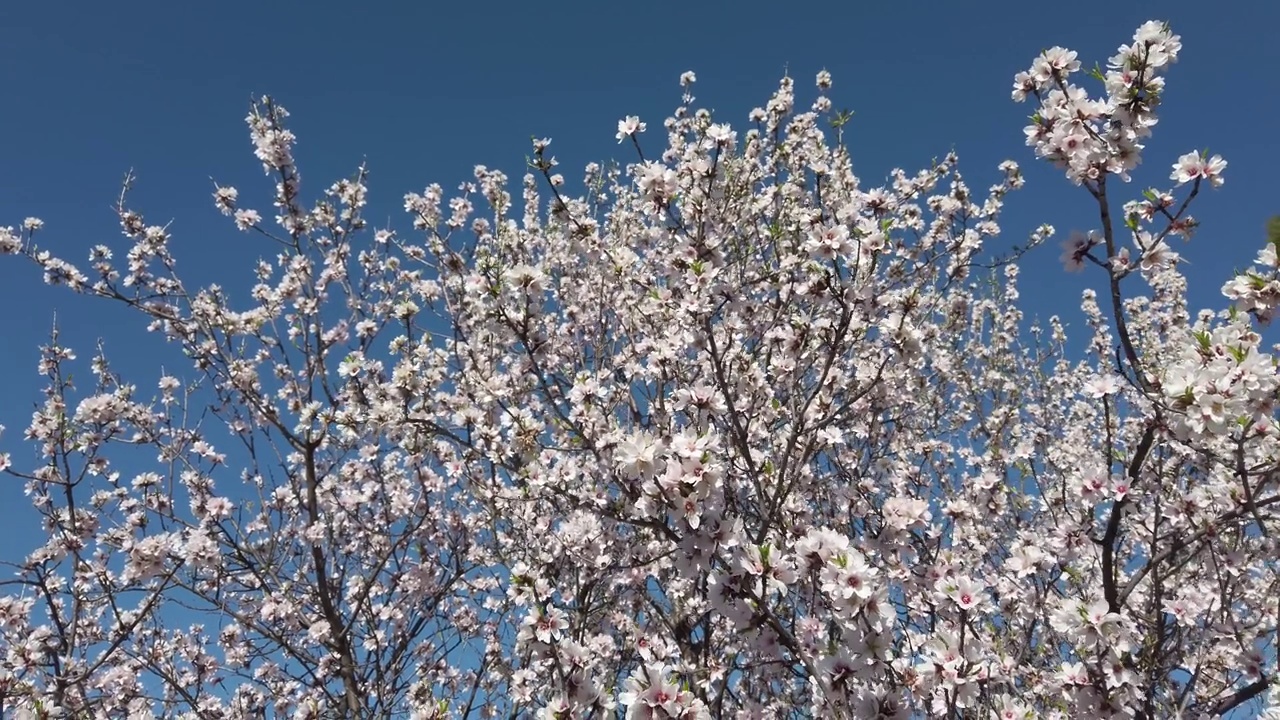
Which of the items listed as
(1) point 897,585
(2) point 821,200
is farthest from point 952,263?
(1) point 897,585

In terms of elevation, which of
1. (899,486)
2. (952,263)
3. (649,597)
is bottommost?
(649,597)

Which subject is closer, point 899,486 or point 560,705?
point 560,705

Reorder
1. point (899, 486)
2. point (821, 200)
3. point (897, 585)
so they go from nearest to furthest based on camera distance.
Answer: point (897, 585), point (821, 200), point (899, 486)

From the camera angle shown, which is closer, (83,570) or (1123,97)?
(1123,97)

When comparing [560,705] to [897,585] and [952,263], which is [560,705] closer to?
[897,585]

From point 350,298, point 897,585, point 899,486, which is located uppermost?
point 350,298

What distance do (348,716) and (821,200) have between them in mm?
4822

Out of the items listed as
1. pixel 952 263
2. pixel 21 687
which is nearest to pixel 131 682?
pixel 21 687

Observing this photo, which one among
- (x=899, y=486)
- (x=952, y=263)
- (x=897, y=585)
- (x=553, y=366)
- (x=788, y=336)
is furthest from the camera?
(x=553, y=366)

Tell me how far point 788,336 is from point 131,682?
23.0ft

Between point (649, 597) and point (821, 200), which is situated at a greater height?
point (821, 200)

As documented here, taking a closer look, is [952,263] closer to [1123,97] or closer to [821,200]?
[821,200]

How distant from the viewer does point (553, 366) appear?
266 inches

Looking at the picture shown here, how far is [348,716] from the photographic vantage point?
507cm
